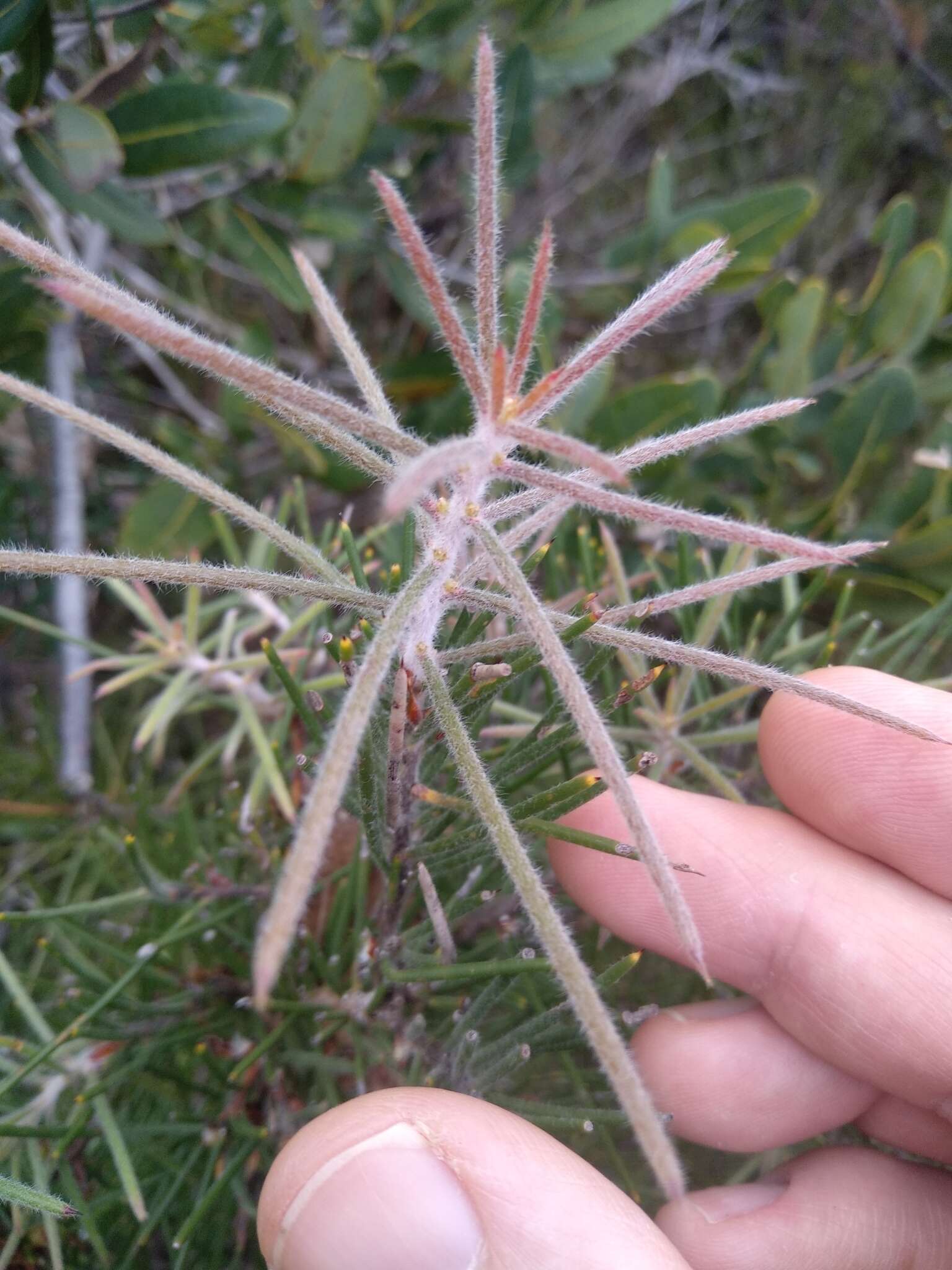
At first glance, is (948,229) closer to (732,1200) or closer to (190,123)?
(190,123)

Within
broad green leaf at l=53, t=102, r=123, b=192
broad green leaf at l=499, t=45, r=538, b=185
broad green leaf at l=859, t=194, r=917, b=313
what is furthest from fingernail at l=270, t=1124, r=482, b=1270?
broad green leaf at l=859, t=194, r=917, b=313

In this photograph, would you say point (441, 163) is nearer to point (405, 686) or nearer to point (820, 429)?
point (820, 429)

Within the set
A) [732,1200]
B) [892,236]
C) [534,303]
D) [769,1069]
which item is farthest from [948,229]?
[732,1200]

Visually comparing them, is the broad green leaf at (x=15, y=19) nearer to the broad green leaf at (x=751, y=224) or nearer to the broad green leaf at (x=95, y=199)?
the broad green leaf at (x=95, y=199)

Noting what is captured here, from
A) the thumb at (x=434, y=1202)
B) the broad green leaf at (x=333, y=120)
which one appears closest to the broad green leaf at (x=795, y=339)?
the broad green leaf at (x=333, y=120)

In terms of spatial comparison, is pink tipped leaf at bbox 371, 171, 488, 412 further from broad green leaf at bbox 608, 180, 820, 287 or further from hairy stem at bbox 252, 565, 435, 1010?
broad green leaf at bbox 608, 180, 820, 287

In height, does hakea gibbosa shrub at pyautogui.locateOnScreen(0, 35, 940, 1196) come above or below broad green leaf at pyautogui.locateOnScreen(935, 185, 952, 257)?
below
